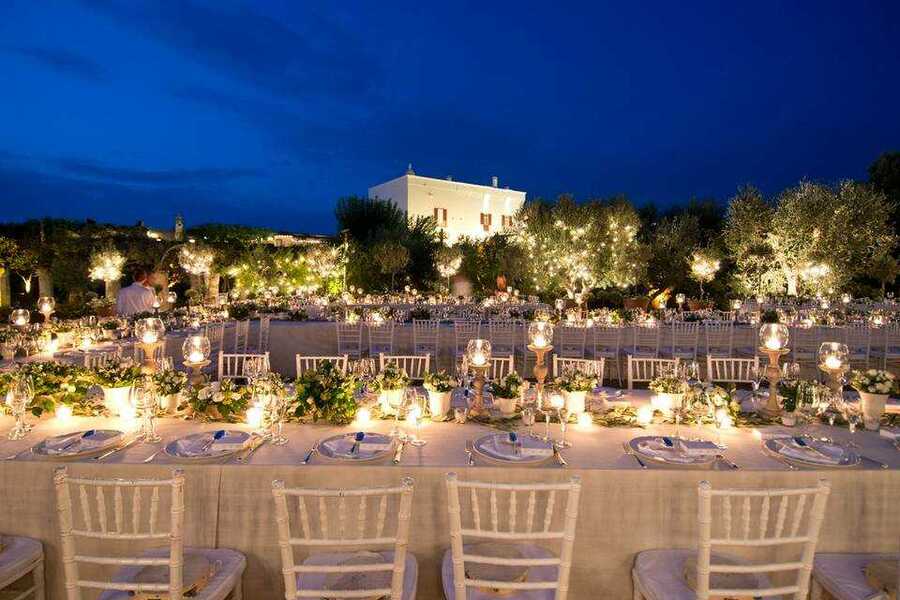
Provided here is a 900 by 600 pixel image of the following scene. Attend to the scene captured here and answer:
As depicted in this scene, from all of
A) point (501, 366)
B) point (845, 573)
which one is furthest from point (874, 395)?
point (501, 366)

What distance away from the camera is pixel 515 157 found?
4434 cm

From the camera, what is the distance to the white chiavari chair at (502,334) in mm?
7863

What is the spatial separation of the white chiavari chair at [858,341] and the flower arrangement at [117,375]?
8.50 m

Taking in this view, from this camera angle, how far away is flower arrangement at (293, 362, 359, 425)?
2982 millimetres

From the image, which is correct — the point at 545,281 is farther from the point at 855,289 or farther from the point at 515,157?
the point at 515,157

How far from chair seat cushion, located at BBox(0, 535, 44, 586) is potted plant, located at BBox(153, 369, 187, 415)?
90 cm

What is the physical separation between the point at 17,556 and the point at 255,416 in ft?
3.65

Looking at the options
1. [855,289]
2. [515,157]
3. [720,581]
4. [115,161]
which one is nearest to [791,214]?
[855,289]

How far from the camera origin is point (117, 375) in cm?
318

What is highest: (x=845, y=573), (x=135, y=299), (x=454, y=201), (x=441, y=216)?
(x=454, y=201)

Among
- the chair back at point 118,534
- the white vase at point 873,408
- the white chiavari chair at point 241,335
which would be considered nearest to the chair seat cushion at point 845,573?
the white vase at point 873,408

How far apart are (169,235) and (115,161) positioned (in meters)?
52.5

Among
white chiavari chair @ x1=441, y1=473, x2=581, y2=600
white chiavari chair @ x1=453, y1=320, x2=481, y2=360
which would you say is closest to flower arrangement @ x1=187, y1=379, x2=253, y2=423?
white chiavari chair @ x1=441, y1=473, x2=581, y2=600

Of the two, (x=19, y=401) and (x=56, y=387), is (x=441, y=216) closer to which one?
(x=56, y=387)
